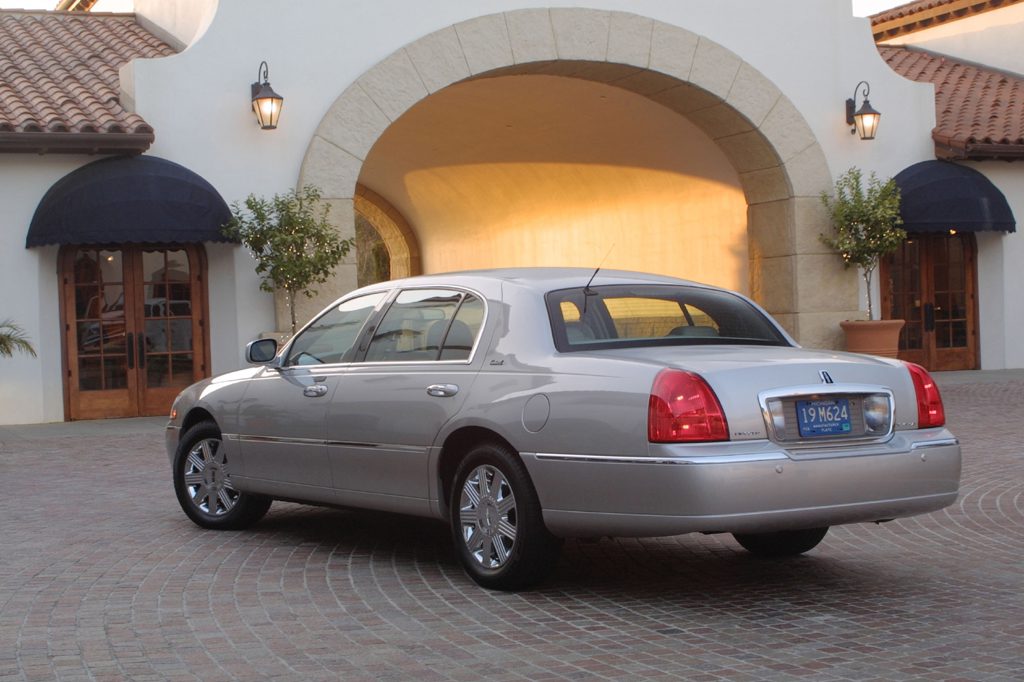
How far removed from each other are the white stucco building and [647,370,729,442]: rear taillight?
11.4m

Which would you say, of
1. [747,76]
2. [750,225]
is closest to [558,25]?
[747,76]

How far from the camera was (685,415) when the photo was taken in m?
5.71

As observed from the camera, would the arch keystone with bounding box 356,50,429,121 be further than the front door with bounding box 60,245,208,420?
Yes

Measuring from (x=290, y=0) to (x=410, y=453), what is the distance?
39.4ft

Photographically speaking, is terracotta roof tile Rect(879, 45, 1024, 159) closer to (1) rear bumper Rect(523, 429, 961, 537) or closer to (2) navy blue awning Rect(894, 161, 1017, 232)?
(2) navy blue awning Rect(894, 161, 1017, 232)

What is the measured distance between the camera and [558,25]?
61.0 ft

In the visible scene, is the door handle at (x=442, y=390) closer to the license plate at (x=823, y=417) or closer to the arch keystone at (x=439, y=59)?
the license plate at (x=823, y=417)

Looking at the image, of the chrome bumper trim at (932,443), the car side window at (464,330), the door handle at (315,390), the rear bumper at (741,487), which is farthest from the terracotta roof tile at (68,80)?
the chrome bumper trim at (932,443)

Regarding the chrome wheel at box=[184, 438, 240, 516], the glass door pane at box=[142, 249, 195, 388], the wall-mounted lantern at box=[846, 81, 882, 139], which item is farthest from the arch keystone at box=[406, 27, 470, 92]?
the chrome wheel at box=[184, 438, 240, 516]

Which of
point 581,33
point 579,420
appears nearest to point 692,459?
point 579,420

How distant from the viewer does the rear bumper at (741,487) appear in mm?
5617

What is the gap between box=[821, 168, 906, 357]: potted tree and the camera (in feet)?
63.7

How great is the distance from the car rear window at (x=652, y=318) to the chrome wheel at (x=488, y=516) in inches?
27.8

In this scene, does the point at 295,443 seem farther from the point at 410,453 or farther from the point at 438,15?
the point at 438,15
